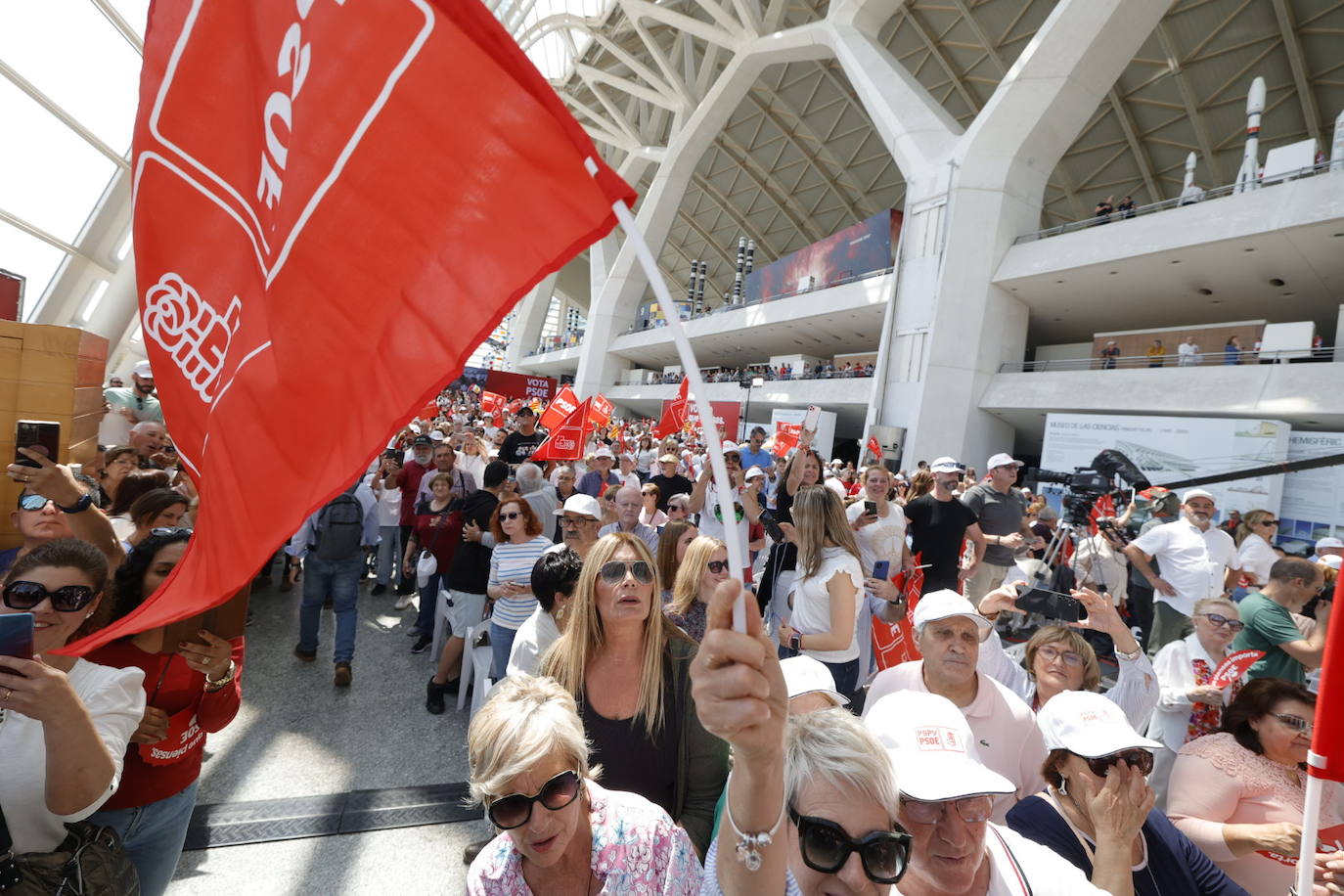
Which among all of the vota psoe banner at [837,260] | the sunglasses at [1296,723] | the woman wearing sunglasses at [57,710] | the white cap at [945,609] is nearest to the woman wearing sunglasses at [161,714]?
the woman wearing sunglasses at [57,710]

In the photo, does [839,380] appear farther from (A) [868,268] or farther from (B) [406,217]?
(B) [406,217]

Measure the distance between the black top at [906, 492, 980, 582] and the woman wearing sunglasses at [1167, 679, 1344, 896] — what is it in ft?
9.47

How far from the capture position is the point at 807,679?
210cm

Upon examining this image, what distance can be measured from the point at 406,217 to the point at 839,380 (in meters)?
21.9

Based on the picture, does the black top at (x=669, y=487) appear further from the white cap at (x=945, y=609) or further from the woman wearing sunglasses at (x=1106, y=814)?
the woman wearing sunglasses at (x=1106, y=814)

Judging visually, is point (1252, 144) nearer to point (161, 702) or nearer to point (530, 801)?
point (530, 801)

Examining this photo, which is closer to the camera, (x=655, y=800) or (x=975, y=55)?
(x=655, y=800)

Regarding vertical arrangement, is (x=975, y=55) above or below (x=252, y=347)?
above

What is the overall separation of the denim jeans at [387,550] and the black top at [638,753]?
527 centimetres

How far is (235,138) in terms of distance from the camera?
169cm

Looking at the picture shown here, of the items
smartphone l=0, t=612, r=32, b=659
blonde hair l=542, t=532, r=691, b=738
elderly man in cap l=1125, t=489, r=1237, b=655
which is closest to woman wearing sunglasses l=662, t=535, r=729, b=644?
blonde hair l=542, t=532, r=691, b=738

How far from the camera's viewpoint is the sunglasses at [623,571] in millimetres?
2250

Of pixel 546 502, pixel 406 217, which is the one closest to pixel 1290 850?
pixel 406 217

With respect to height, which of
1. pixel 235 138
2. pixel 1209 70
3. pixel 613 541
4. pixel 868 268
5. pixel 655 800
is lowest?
pixel 655 800
